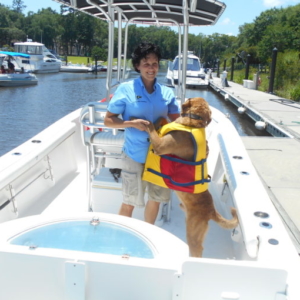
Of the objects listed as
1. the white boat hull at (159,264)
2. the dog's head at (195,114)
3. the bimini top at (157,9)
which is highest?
the bimini top at (157,9)

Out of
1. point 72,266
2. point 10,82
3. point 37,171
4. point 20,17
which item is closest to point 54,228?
point 72,266

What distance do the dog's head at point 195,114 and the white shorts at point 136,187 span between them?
17.2 inches

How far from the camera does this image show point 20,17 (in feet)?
258

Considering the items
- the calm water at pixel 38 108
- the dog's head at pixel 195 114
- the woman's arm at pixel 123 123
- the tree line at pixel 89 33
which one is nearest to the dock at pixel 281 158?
the calm water at pixel 38 108

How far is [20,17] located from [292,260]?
87.5 meters

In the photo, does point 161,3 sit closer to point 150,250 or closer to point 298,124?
point 150,250

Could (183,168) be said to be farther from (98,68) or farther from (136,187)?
(98,68)

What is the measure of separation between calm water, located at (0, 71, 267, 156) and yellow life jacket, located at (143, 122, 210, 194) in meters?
2.87

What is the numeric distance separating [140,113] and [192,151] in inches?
15.7

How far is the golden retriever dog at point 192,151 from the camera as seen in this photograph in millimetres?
1999

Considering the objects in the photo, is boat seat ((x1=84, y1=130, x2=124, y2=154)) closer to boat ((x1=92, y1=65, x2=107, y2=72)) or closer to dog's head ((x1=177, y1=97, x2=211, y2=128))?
dog's head ((x1=177, y1=97, x2=211, y2=128))

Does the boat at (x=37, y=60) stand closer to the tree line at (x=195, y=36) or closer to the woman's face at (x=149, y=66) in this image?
the tree line at (x=195, y=36)

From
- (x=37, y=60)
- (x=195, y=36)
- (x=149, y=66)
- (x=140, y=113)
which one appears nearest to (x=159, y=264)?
(x=140, y=113)

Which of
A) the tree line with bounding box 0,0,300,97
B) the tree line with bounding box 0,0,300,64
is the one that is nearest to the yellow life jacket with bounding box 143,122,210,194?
the tree line with bounding box 0,0,300,97
